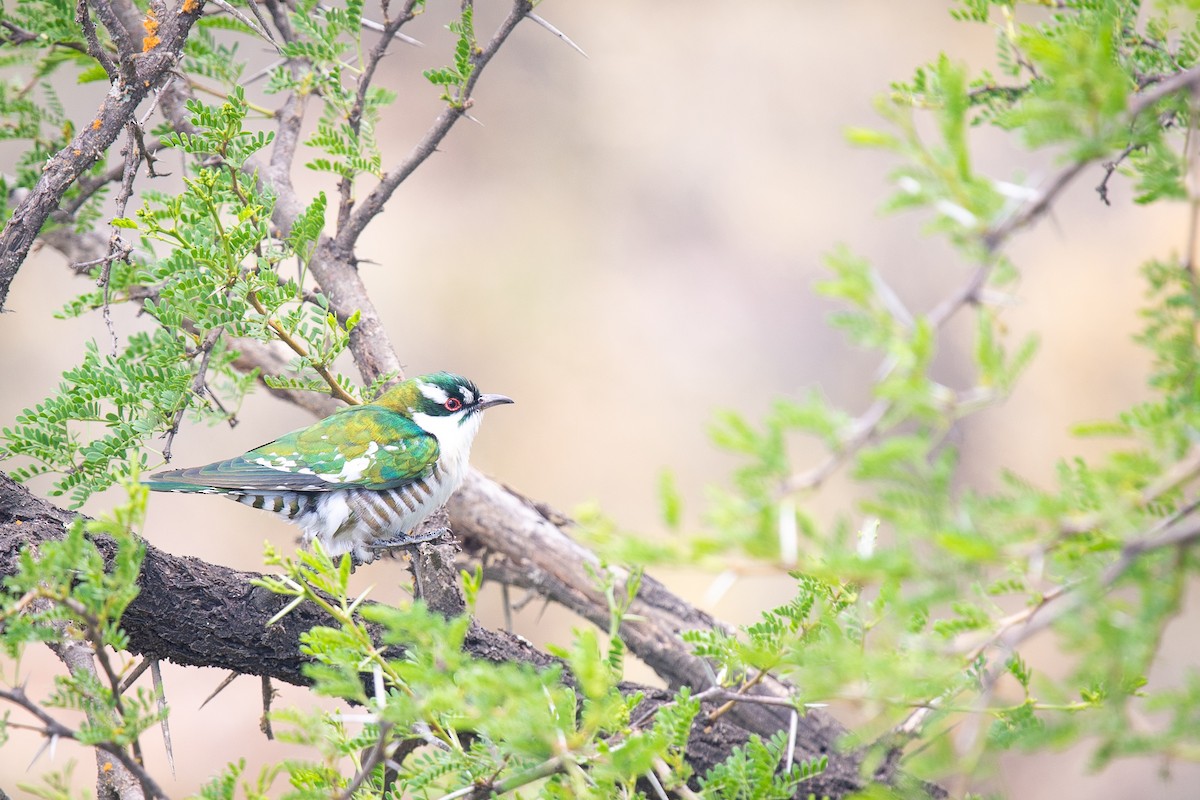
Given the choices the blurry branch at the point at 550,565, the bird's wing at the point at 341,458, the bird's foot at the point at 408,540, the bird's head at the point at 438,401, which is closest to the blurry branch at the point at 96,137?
the bird's wing at the point at 341,458

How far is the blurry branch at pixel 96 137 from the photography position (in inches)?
129

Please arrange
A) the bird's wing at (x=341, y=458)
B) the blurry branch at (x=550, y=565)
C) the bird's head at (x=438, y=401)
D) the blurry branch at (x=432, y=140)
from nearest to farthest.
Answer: the blurry branch at (x=432, y=140) < the bird's wing at (x=341, y=458) < the blurry branch at (x=550, y=565) < the bird's head at (x=438, y=401)

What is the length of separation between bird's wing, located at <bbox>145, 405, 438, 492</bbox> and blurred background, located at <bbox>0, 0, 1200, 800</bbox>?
15.7 feet

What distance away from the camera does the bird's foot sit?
4094mm

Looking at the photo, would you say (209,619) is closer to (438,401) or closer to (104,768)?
(104,768)

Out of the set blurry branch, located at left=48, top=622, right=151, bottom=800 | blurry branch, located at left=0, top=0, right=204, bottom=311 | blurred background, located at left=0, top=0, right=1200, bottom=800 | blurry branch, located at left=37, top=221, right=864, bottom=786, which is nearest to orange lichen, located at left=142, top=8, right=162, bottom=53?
blurry branch, located at left=0, top=0, right=204, bottom=311

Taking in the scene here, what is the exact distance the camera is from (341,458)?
462 cm

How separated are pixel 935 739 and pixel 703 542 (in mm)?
691

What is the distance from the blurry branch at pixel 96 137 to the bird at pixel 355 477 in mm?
1302

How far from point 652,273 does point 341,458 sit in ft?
24.6

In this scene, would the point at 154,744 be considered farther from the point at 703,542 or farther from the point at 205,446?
the point at 703,542

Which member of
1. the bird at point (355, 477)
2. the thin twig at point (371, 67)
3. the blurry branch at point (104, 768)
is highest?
the thin twig at point (371, 67)

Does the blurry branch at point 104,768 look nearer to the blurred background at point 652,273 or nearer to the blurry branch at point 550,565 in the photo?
the blurry branch at point 550,565

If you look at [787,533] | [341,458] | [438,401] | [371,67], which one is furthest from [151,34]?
[787,533]
